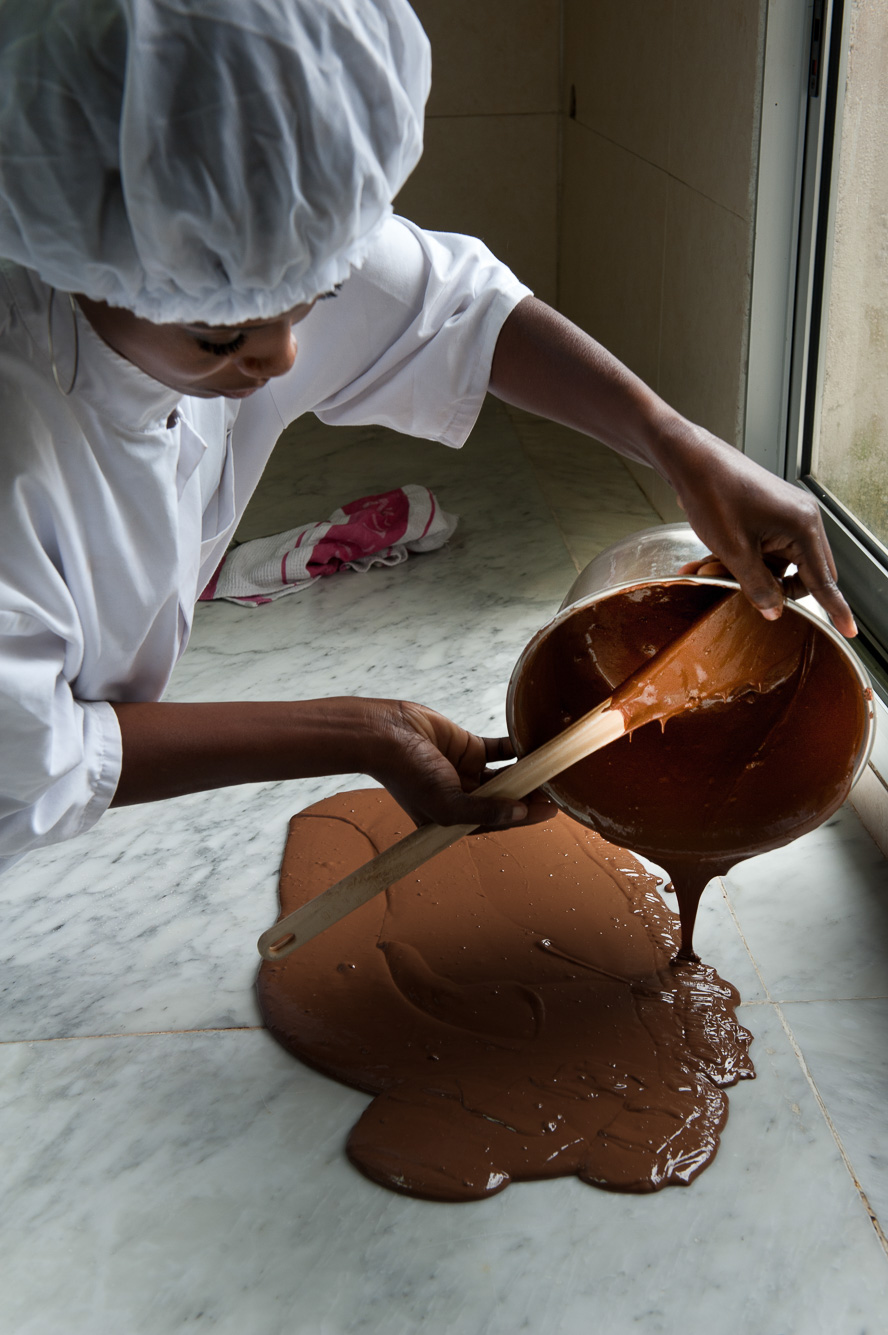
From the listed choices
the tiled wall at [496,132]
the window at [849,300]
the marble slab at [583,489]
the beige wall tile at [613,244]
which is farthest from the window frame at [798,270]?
the tiled wall at [496,132]

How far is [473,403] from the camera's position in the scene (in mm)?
1174

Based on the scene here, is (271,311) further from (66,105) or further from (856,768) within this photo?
(856,768)

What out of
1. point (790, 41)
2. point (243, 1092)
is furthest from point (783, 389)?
point (243, 1092)

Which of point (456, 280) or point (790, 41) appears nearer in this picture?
point (456, 280)

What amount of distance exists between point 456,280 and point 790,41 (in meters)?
0.73

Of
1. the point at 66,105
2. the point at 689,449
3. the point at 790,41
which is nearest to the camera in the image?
the point at 66,105

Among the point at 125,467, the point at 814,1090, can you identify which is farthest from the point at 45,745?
the point at 814,1090

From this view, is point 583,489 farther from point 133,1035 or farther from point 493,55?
point 133,1035

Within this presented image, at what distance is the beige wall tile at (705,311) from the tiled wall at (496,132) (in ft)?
3.60

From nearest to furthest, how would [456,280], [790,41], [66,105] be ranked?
1. [66,105]
2. [456,280]
3. [790,41]

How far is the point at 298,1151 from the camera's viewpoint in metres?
1.01

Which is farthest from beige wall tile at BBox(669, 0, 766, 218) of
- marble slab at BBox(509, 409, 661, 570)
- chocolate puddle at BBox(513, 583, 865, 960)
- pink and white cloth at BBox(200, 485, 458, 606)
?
chocolate puddle at BBox(513, 583, 865, 960)

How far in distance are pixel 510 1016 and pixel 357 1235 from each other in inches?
10.0

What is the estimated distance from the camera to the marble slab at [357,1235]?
875mm
